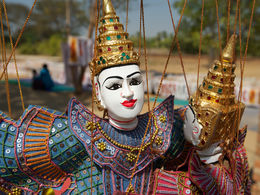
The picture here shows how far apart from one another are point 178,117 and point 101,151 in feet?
2.11

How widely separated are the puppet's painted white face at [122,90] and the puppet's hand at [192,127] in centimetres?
38

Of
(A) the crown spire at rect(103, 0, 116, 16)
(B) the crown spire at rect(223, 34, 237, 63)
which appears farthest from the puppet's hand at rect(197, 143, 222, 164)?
(A) the crown spire at rect(103, 0, 116, 16)

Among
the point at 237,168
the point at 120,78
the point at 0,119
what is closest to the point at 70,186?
the point at 0,119

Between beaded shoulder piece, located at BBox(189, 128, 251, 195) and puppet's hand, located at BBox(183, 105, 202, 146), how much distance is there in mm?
111

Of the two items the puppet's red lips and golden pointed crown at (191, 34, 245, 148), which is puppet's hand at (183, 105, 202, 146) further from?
the puppet's red lips

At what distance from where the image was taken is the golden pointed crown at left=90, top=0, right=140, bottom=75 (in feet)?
4.58

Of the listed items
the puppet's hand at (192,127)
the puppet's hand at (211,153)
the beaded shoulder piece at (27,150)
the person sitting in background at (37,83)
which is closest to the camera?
the beaded shoulder piece at (27,150)

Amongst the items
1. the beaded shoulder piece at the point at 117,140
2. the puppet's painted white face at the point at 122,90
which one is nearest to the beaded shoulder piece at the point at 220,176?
the beaded shoulder piece at the point at 117,140

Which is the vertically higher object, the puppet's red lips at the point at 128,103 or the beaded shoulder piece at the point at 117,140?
the puppet's red lips at the point at 128,103

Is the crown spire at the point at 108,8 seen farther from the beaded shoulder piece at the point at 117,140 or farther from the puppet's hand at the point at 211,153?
the puppet's hand at the point at 211,153

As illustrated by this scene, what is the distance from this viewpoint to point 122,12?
1667mm

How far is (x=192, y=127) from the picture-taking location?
1590 mm

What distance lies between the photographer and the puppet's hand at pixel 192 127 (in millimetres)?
1571

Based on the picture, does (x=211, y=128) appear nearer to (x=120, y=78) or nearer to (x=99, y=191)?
(x=120, y=78)
